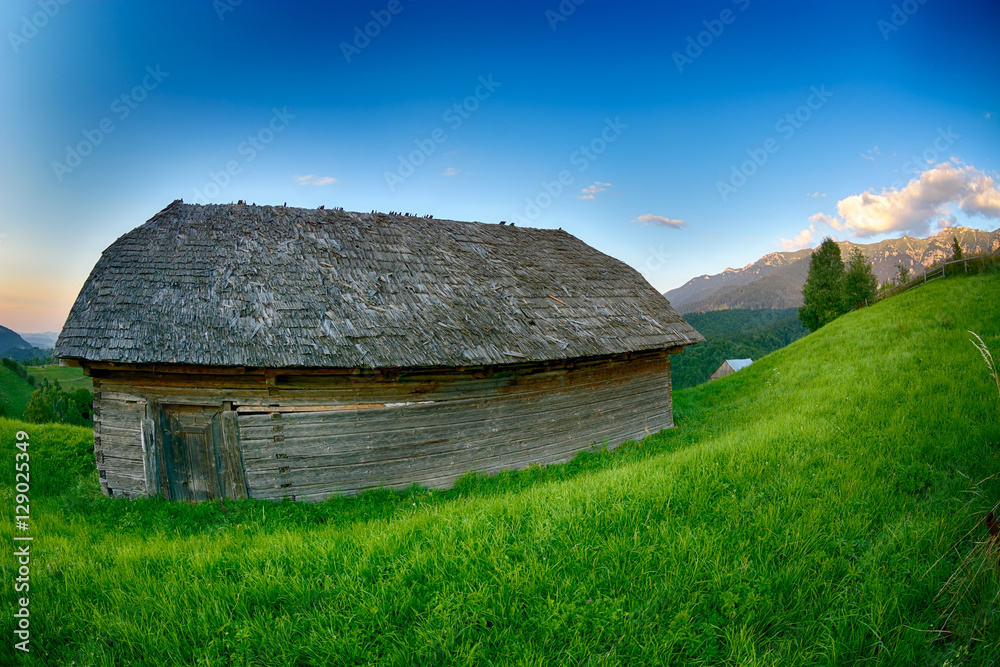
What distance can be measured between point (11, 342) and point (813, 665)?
551 feet

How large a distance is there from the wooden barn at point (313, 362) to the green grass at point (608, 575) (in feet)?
4.71

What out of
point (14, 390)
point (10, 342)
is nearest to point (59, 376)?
point (14, 390)

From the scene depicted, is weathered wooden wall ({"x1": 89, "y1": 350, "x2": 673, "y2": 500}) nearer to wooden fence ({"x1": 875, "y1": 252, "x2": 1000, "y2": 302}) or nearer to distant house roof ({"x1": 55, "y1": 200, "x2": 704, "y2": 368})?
distant house roof ({"x1": 55, "y1": 200, "x2": 704, "y2": 368})

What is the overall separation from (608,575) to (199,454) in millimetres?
A: 6848

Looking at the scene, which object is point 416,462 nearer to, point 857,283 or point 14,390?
point 857,283

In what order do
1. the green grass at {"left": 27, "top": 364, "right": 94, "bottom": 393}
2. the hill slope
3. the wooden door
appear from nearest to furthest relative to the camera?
the wooden door → the green grass at {"left": 27, "top": 364, "right": 94, "bottom": 393} → the hill slope

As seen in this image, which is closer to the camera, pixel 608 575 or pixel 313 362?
pixel 608 575

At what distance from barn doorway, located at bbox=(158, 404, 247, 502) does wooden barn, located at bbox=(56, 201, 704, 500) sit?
3 centimetres

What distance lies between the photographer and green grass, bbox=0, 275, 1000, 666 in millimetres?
2816

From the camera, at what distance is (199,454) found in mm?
7160

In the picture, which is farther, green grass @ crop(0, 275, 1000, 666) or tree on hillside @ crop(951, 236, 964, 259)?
tree on hillside @ crop(951, 236, 964, 259)

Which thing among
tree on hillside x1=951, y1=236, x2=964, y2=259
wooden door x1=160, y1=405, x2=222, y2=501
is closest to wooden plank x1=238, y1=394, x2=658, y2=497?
wooden door x1=160, y1=405, x2=222, y2=501

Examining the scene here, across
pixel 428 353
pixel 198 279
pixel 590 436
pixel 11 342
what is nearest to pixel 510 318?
pixel 428 353

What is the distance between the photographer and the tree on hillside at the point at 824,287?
35.1 metres
